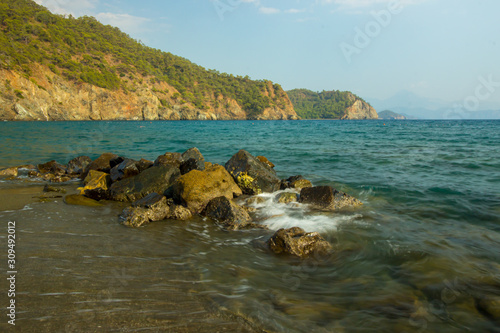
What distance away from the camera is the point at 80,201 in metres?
7.73

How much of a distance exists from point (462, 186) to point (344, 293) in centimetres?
897

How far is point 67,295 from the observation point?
3232 mm

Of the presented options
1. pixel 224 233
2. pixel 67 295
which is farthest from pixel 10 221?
pixel 224 233

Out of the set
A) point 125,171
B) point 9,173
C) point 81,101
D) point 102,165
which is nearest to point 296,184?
point 125,171

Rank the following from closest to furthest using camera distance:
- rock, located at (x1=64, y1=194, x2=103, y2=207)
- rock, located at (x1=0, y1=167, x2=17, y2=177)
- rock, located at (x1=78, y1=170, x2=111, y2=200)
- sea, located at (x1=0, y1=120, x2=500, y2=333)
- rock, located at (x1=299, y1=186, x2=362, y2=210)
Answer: sea, located at (x1=0, y1=120, x2=500, y2=333)
rock, located at (x1=64, y1=194, x2=103, y2=207)
rock, located at (x1=299, y1=186, x2=362, y2=210)
rock, located at (x1=78, y1=170, x2=111, y2=200)
rock, located at (x1=0, y1=167, x2=17, y2=177)

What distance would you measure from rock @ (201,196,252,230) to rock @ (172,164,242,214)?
369 mm

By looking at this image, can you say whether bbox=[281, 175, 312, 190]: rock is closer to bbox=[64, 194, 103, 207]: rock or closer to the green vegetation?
bbox=[64, 194, 103, 207]: rock

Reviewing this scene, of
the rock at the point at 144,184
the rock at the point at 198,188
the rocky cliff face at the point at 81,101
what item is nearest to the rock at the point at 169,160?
the rock at the point at 144,184

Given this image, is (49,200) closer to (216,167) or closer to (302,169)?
(216,167)

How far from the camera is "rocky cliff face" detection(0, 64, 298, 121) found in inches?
2391

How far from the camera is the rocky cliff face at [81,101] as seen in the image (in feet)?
199

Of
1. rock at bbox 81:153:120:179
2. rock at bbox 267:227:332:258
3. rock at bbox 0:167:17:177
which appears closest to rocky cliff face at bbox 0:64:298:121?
rock at bbox 0:167:17:177

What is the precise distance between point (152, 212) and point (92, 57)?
113m

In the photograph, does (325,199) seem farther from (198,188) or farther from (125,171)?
(125,171)
